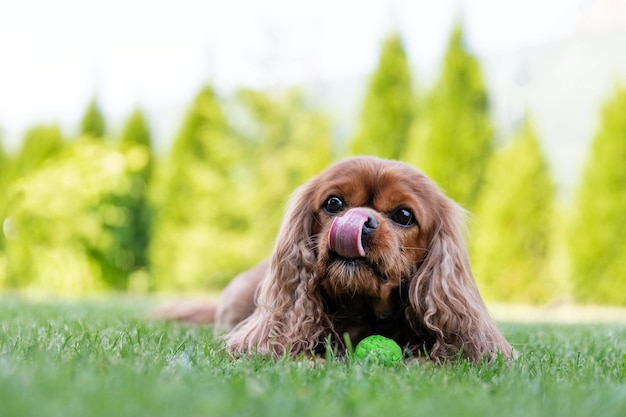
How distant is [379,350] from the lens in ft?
8.52

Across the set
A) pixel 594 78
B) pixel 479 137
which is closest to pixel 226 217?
pixel 479 137

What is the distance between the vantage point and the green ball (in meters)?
2.53

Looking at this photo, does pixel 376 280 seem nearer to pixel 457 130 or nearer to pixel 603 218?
pixel 603 218

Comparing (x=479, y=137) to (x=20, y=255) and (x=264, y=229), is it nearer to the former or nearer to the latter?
(x=264, y=229)

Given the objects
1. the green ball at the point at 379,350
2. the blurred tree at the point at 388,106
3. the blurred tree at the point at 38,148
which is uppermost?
the blurred tree at the point at 388,106

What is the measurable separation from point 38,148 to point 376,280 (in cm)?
1577

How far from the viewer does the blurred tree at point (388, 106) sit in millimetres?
12859

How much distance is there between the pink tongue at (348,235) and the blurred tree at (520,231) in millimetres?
9163

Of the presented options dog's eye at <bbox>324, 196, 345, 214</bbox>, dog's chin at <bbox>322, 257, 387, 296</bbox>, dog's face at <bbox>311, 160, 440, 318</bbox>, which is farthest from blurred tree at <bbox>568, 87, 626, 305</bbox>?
dog's chin at <bbox>322, 257, 387, 296</bbox>

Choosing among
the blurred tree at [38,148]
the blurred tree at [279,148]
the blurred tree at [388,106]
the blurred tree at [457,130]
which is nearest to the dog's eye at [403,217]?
the blurred tree at [457,130]

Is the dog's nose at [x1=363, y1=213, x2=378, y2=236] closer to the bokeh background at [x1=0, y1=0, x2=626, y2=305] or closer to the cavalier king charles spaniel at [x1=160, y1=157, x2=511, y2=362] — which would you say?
the cavalier king charles spaniel at [x1=160, y1=157, x2=511, y2=362]

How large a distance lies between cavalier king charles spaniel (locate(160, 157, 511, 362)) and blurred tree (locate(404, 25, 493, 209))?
8859mm

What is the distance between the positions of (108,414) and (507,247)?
418 inches

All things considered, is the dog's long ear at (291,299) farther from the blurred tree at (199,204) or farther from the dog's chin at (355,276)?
the blurred tree at (199,204)
